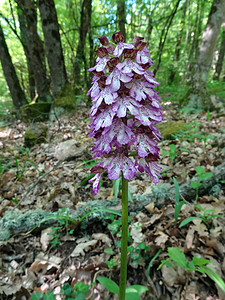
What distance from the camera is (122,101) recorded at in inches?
40.3

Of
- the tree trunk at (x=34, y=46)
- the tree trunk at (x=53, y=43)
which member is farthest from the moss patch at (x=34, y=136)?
the tree trunk at (x=34, y=46)

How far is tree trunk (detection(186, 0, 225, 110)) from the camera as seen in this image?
532 centimetres

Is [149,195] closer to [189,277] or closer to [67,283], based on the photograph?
[189,277]

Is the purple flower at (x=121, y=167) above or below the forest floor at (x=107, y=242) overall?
above

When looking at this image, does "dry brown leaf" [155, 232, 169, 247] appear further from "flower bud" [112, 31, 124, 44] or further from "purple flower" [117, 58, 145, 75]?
"flower bud" [112, 31, 124, 44]

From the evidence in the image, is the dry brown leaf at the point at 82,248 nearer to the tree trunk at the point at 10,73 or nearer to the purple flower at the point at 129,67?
A: the purple flower at the point at 129,67

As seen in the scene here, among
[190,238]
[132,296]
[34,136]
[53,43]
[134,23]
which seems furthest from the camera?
[134,23]

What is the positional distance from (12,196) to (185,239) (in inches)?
107

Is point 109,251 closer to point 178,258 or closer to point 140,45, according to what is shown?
point 178,258

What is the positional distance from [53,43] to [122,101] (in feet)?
21.8

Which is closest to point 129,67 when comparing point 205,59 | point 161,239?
point 161,239

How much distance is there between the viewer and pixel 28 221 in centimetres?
230

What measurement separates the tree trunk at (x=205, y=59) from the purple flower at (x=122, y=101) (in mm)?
5660

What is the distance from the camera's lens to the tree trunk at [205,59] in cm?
532
